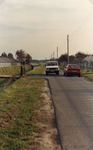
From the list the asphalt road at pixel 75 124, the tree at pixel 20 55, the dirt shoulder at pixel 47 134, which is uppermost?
the tree at pixel 20 55

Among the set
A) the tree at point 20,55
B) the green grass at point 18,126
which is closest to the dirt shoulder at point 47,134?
the green grass at point 18,126

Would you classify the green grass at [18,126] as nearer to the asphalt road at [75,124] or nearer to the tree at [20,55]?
the asphalt road at [75,124]

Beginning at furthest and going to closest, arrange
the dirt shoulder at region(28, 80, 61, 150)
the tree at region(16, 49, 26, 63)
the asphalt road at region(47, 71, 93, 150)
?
the tree at region(16, 49, 26, 63), the asphalt road at region(47, 71, 93, 150), the dirt shoulder at region(28, 80, 61, 150)

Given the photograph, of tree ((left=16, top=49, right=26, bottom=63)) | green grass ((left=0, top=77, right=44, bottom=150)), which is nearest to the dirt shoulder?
green grass ((left=0, top=77, right=44, bottom=150))

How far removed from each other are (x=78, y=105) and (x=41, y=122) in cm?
276

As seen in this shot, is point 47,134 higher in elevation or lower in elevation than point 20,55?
lower

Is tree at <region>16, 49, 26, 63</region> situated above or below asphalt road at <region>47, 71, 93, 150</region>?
above

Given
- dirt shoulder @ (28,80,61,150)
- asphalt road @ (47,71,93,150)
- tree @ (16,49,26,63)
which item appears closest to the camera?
dirt shoulder @ (28,80,61,150)

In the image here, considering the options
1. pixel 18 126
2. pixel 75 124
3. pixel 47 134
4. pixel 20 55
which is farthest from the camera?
pixel 20 55

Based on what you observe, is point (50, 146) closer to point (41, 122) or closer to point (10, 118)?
point (41, 122)

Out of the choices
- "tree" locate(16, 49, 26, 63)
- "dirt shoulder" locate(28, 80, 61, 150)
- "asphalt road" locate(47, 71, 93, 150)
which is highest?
"tree" locate(16, 49, 26, 63)

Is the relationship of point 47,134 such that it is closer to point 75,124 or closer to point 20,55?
point 75,124

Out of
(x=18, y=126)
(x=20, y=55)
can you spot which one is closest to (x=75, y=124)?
(x=18, y=126)

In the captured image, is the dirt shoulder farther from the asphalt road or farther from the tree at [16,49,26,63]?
the tree at [16,49,26,63]
